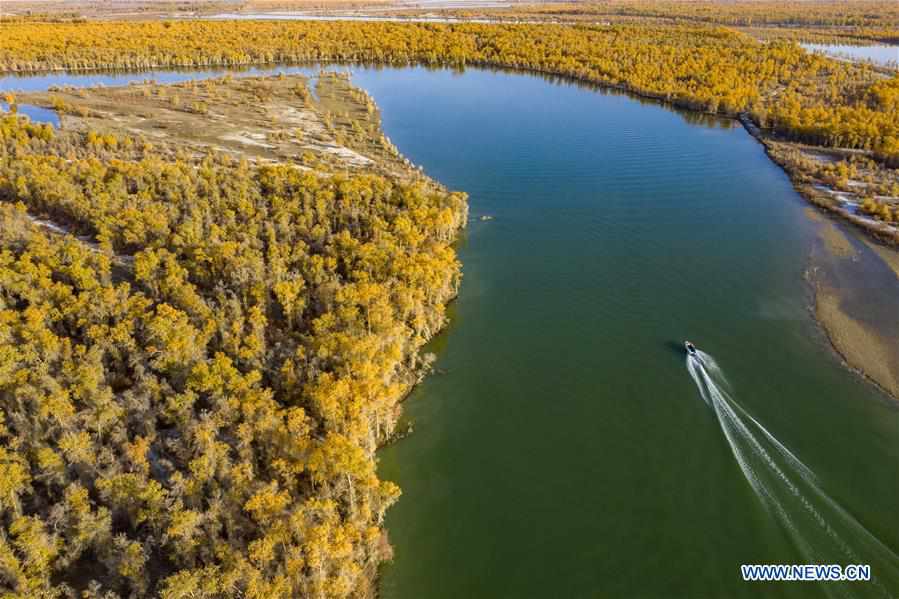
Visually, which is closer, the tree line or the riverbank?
the riverbank

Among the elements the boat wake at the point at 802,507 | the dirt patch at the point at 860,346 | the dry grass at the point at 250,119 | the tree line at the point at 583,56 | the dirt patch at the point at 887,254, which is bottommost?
the boat wake at the point at 802,507

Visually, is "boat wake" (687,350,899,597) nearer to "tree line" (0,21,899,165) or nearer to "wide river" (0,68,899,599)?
"wide river" (0,68,899,599)

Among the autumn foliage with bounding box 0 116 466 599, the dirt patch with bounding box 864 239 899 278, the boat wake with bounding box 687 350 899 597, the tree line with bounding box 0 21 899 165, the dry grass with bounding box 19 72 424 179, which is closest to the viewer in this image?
the autumn foliage with bounding box 0 116 466 599

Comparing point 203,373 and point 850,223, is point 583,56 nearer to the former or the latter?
point 850,223

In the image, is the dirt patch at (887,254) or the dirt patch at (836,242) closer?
the dirt patch at (887,254)

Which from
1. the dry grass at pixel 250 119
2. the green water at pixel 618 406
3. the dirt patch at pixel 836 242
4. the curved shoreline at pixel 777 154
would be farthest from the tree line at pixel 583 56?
the dry grass at pixel 250 119

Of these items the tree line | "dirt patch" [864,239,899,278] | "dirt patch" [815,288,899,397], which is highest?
the tree line

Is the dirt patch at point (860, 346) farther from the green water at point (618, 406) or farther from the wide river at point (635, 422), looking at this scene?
the green water at point (618, 406)

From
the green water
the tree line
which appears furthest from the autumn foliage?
the tree line
